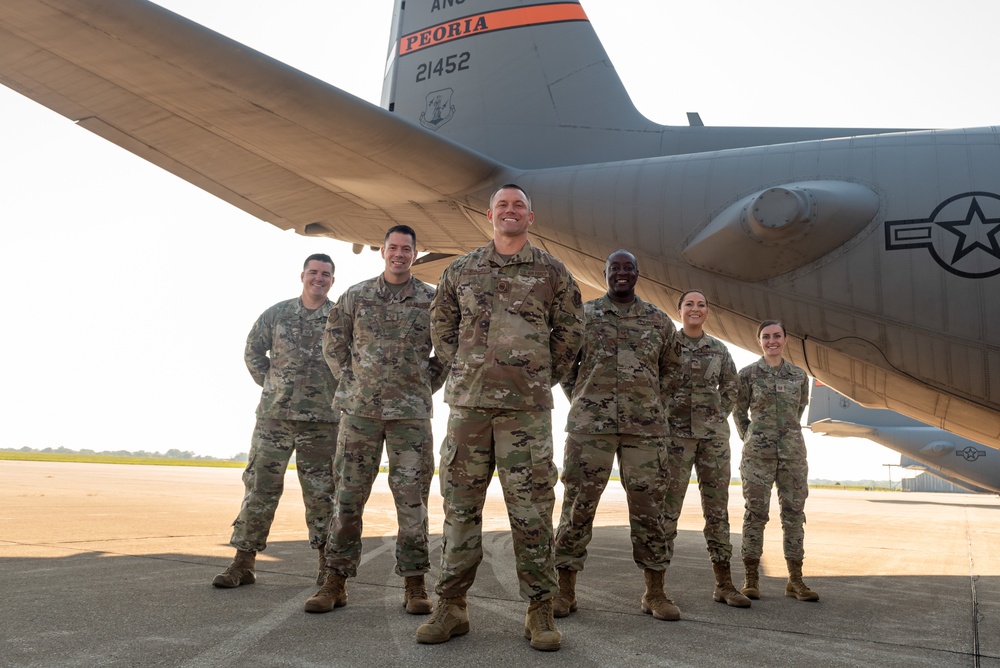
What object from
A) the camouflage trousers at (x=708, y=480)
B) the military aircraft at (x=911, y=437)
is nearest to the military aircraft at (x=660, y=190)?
the camouflage trousers at (x=708, y=480)

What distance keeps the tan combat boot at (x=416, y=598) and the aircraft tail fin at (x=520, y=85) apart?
16.8ft

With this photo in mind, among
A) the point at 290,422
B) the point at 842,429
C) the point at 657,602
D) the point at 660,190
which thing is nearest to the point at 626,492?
the point at 657,602

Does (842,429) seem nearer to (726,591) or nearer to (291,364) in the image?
(726,591)

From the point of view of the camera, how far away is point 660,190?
20.0ft

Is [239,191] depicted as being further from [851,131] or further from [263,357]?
[851,131]

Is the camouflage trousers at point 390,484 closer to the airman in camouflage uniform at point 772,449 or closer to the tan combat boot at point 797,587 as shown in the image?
the airman in camouflage uniform at point 772,449

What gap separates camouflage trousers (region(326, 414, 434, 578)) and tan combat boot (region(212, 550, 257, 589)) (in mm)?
870

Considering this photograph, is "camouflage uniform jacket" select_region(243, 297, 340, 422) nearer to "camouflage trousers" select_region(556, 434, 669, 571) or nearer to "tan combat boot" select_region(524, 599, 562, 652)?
"camouflage trousers" select_region(556, 434, 669, 571)

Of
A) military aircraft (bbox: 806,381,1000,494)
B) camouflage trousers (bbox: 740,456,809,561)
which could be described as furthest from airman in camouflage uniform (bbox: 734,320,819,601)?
military aircraft (bbox: 806,381,1000,494)

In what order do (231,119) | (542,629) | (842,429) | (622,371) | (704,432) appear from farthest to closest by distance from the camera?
1. (842,429)
2. (231,119)
3. (704,432)
4. (622,371)
5. (542,629)

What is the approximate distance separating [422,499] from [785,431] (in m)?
2.91

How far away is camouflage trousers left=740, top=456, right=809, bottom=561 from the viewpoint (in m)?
4.82

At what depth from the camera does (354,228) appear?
7.29 m

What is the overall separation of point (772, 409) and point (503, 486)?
2.84m
